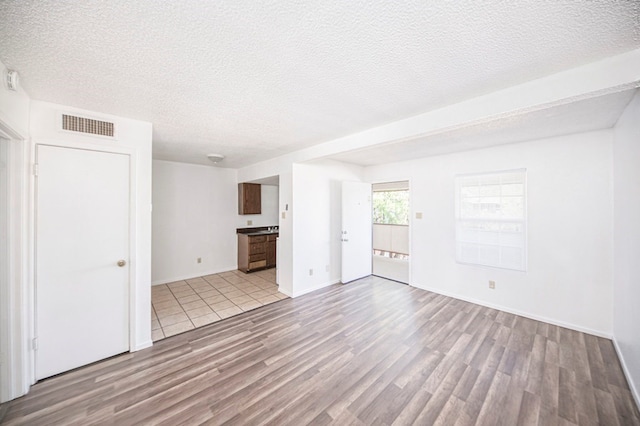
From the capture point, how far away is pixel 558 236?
297cm

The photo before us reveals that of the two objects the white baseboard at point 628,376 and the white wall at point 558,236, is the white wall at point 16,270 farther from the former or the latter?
the white wall at point 558,236

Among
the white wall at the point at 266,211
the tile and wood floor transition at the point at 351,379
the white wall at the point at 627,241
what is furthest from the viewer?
the white wall at the point at 266,211

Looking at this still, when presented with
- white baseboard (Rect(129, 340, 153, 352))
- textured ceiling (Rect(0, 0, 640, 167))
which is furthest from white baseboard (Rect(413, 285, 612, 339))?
white baseboard (Rect(129, 340, 153, 352))

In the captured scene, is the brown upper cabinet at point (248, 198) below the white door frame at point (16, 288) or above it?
above

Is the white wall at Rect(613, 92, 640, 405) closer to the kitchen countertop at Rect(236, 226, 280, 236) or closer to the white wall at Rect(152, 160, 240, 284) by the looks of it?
the kitchen countertop at Rect(236, 226, 280, 236)

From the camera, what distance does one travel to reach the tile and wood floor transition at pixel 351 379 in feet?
5.51

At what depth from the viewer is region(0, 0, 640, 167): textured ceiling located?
1.09m

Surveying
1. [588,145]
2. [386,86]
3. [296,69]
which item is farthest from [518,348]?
[296,69]

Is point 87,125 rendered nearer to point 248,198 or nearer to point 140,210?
point 140,210

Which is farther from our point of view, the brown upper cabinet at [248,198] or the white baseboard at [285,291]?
the brown upper cabinet at [248,198]

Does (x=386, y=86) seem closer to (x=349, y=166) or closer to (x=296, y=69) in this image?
(x=296, y=69)

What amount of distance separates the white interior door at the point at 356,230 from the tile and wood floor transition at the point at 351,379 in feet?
5.24

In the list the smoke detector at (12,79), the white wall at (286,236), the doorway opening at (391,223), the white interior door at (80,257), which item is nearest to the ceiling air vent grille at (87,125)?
the white interior door at (80,257)

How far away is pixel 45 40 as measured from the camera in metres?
1.29
